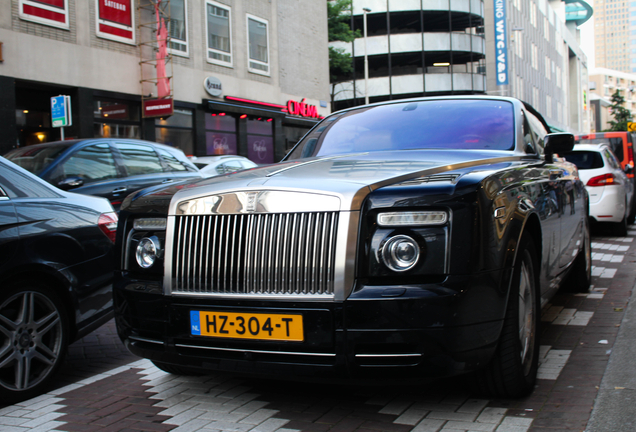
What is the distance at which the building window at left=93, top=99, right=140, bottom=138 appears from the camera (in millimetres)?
17906

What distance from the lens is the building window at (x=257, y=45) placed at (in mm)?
24523

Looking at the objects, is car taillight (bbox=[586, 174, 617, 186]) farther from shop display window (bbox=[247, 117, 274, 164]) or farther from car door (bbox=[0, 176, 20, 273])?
Answer: shop display window (bbox=[247, 117, 274, 164])

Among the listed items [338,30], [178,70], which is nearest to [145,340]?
[178,70]

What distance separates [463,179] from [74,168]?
6.32 metres

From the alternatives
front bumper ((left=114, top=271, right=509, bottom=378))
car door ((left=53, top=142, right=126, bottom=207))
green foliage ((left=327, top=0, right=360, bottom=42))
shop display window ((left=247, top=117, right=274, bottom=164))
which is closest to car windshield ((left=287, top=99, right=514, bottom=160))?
front bumper ((left=114, top=271, right=509, bottom=378))

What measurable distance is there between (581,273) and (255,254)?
4189mm

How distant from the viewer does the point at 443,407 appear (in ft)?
10.3

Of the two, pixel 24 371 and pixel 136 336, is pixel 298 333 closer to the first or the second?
pixel 136 336

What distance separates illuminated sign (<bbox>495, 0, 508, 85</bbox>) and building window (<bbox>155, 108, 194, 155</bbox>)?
3226 cm

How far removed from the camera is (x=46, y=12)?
16.2m

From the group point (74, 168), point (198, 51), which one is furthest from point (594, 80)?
point (74, 168)

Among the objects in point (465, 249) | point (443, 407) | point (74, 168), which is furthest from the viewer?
point (74, 168)

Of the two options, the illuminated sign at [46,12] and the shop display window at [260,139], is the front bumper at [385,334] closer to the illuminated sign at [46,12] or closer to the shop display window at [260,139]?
the illuminated sign at [46,12]

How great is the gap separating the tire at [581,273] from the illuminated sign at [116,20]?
1534 centimetres
